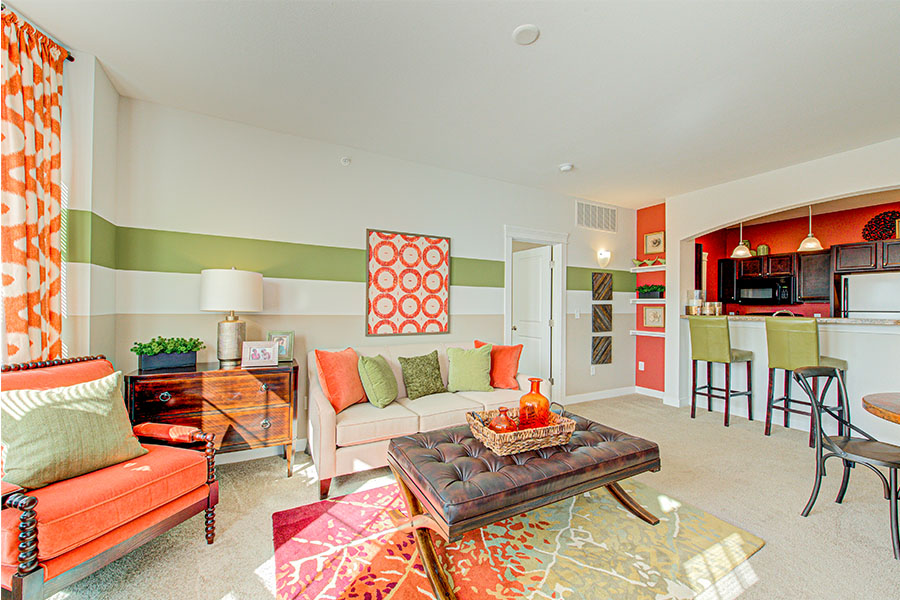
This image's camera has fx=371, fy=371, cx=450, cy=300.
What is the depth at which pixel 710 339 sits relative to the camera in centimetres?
422

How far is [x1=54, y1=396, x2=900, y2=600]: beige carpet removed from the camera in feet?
5.50

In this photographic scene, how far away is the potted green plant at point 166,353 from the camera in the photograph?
2484mm

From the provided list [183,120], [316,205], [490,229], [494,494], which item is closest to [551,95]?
[490,229]

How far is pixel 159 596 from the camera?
161cm

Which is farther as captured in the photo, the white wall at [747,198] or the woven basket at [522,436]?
the white wall at [747,198]

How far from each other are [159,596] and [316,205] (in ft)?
9.06

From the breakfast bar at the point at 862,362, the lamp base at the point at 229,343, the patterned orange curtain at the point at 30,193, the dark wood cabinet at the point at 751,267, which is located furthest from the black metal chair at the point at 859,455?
the dark wood cabinet at the point at 751,267

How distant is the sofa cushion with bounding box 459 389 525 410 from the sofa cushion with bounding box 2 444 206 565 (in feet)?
6.37

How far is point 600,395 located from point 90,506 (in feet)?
16.7

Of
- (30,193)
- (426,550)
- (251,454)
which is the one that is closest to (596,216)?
(426,550)

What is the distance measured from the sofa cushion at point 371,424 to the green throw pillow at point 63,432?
1.08m

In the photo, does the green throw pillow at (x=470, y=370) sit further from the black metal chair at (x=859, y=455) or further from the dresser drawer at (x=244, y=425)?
the black metal chair at (x=859, y=455)

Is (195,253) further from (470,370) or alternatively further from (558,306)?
(558,306)

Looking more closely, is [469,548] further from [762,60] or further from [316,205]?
[762,60]
